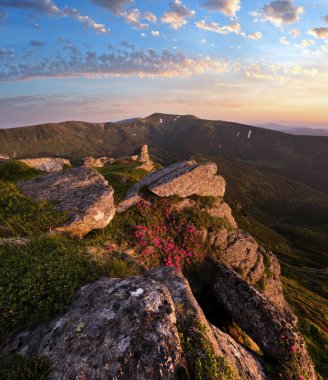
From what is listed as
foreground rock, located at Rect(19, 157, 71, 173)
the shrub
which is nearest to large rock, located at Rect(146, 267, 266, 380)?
the shrub

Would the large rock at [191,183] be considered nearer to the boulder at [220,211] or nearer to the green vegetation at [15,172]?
the boulder at [220,211]

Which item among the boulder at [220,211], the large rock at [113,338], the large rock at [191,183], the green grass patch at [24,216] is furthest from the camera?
the boulder at [220,211]

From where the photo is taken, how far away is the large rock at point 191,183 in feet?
89.4

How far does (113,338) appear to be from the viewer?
289 inches

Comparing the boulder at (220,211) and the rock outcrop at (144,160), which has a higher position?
the boulder at (220,211)

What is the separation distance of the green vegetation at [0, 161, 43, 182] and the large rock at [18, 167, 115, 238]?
5.95 metres

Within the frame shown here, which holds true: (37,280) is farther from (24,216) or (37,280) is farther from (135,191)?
(135,191)

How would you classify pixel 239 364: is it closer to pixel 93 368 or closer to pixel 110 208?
pixel 93 368

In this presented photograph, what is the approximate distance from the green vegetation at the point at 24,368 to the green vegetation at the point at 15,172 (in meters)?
22.4

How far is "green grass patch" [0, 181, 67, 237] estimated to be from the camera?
47.2ft

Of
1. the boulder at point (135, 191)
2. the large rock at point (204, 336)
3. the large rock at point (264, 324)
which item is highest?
the large rock at point (204, 336)

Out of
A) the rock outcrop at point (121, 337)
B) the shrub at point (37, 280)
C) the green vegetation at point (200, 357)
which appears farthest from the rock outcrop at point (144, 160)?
the green vegetation at point (200, 357)

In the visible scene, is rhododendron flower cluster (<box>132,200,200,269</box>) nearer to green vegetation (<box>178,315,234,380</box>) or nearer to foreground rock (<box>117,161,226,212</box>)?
foreground rock (<box>117,161,226,212</box>)

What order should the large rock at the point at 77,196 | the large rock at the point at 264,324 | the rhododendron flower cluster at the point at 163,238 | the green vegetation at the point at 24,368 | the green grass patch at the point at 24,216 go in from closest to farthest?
the green vegetation at the point at 24,368 → the large rock at the point at 264,324 → the green grass patch at the point at 24,216 → the large rock at the point at 77,196 → the rhododendron flower cluster at the point at 163,238
